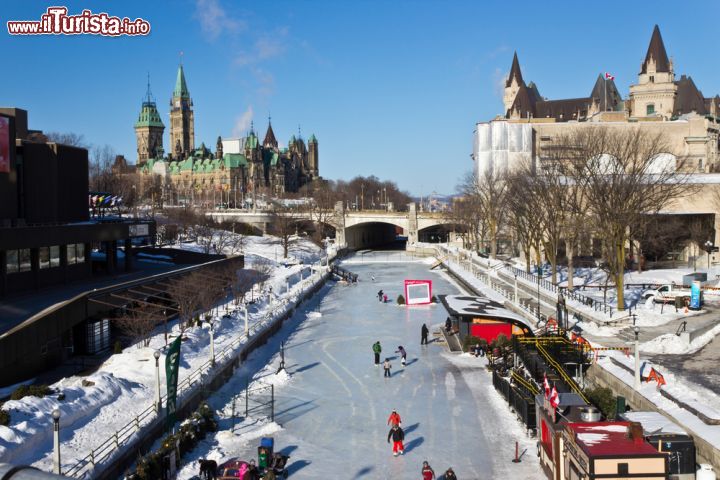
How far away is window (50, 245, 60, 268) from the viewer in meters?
32.9

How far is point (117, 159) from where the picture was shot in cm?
19475

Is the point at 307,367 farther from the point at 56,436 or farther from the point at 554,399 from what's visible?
the point at 56,436

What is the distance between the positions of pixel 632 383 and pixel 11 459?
1634cm

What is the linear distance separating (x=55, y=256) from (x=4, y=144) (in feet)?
18.1

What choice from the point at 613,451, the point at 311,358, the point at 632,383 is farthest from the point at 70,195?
the point at 613,451

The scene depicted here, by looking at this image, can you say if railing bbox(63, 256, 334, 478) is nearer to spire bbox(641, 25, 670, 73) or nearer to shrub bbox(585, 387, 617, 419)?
shrub bbox(585, 387, 617, 419)

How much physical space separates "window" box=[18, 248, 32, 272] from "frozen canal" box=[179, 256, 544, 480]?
421 inches

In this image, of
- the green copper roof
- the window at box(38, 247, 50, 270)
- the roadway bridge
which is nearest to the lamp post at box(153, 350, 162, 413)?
the window at box(38, 247, 50, 270)

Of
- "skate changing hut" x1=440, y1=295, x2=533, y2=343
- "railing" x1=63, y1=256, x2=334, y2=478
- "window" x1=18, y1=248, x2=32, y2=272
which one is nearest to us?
"railing" x1=63, y1=256, x2=334, y2=478

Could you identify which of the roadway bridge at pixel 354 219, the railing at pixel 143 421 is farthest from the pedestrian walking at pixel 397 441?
the roadway bridge at pixel 354 219

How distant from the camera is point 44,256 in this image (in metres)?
32.3

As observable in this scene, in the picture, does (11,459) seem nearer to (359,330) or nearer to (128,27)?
(359,330)

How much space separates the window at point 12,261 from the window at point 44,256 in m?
1.68

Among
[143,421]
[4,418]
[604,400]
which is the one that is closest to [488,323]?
[604,400]
